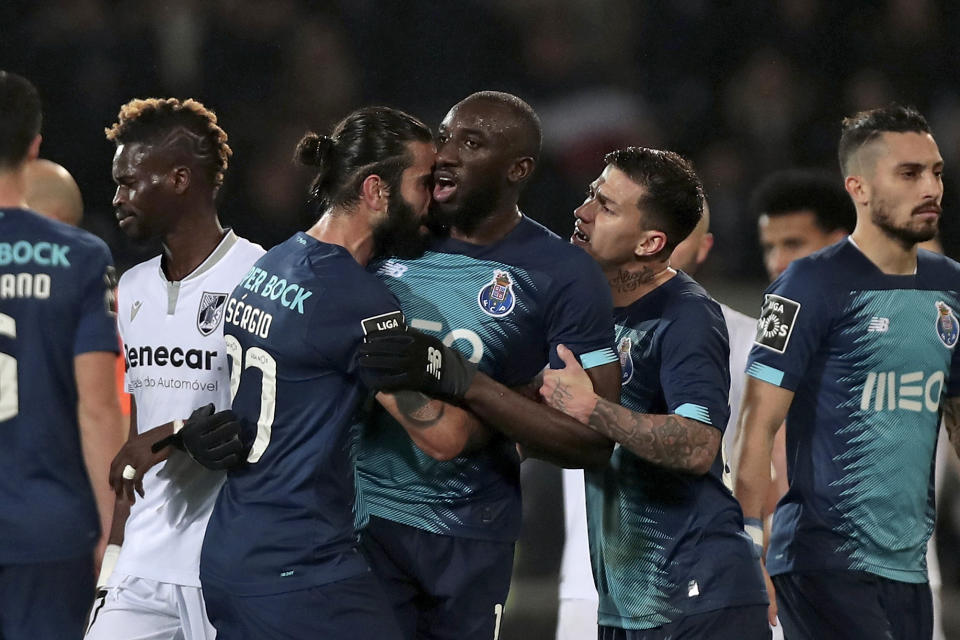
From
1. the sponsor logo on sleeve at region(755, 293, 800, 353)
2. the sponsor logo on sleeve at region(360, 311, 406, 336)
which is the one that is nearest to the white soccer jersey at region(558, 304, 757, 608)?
the sponsor logo on sleeve at region(755, 293, 800, 353)

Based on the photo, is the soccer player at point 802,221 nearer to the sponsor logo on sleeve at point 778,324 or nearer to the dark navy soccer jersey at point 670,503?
the sponsor logo on sleeve at point 778,324

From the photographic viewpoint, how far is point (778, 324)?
4.22 metres

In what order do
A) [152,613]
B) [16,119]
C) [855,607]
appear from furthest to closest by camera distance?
[855,607]
[152,613]
[16,119]

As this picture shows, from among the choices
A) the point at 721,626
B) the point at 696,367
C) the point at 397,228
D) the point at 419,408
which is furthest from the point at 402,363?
the point at 721,626

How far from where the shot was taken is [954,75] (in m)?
9.98

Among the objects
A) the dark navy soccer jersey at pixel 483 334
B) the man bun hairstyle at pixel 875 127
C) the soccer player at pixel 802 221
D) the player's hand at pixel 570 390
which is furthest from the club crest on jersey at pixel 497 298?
the soccer player at pixel 802 221

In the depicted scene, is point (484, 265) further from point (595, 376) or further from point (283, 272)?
point (283, 272)

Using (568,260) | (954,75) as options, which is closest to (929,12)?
(954,75)

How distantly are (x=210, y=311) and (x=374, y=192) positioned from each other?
78cm

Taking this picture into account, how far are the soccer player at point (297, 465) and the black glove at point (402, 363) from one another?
68 mm

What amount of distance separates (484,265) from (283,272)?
0.77m

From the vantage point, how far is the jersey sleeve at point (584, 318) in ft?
12.5

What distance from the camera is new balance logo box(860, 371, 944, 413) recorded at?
420 cm

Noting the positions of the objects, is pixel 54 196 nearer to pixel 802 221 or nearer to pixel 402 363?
pixel 402 363
